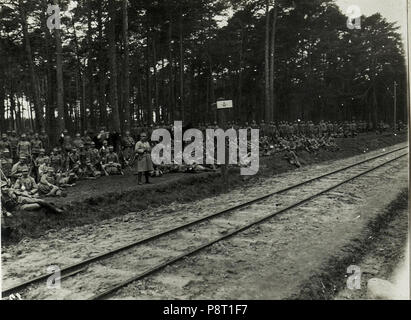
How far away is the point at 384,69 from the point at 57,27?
91.1 feet

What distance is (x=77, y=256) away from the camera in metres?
7.30

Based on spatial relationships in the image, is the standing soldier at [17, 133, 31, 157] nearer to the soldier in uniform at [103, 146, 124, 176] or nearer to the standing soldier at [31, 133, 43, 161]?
the standing soldier at [31, 133, 43, 161]

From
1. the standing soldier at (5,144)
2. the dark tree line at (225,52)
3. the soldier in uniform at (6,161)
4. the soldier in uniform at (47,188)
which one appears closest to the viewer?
the soldier in uniform at (47,188)

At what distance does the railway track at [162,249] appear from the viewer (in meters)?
6.02

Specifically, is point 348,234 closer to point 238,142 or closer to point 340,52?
point 238,142

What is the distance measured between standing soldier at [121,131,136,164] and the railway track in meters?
6.85

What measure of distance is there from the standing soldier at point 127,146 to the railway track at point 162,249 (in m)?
6.85

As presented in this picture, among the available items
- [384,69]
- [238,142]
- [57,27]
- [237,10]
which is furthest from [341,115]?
[57,27]

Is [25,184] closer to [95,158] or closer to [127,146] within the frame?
[95,158]

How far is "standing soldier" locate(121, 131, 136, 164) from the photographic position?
55.7 feet

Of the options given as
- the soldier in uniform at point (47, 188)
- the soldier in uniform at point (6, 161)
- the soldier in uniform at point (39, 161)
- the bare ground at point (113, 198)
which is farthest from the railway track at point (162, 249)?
the soldier in uniform at point (6, 161)

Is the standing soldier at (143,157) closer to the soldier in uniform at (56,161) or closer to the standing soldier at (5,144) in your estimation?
the soldier in uniform at (56,161)

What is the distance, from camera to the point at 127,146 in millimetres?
17062

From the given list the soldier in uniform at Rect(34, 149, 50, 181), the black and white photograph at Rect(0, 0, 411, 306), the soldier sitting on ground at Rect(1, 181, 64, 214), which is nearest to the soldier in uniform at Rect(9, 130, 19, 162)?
the black and white photograph at Rect(0, 0, 411, 306)
